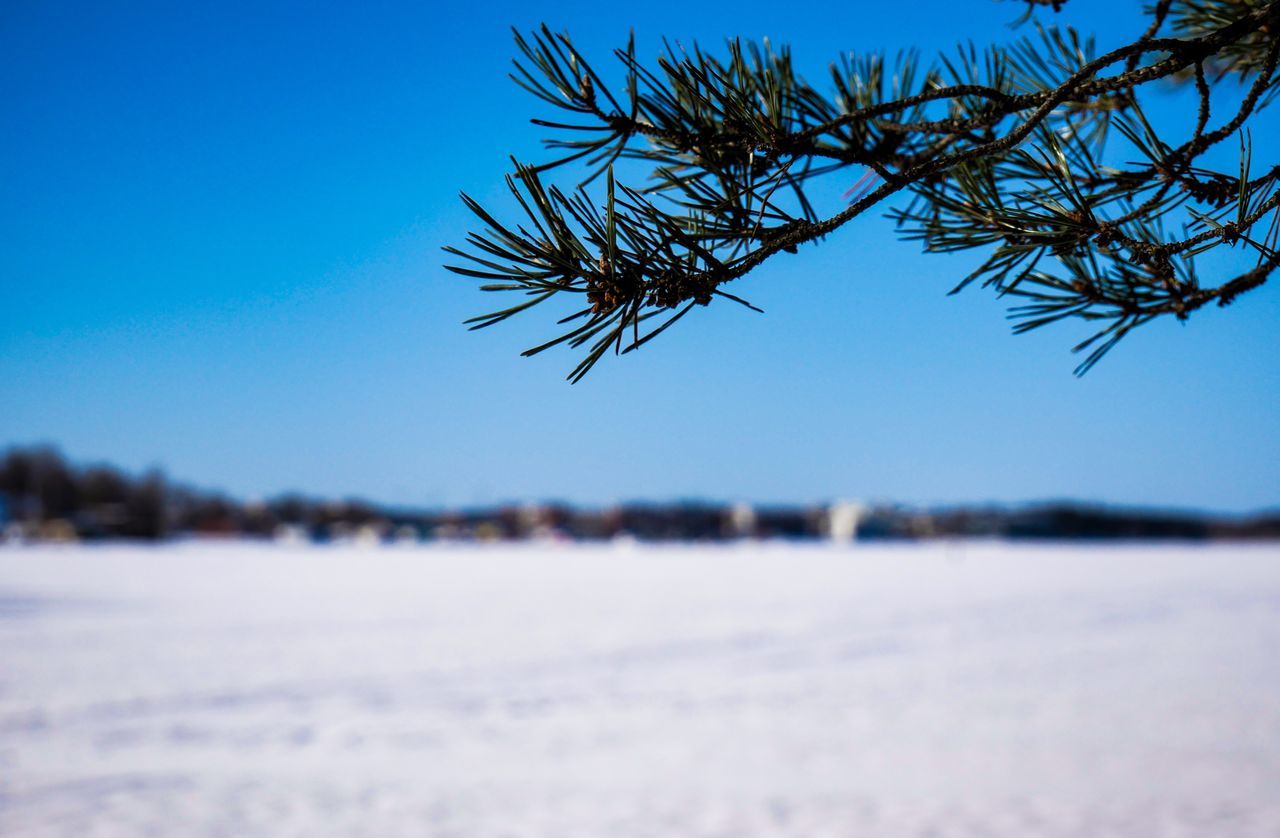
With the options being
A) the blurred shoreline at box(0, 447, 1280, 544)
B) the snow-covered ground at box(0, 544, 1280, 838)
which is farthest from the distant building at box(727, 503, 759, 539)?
the snow-covered ground at box(0, 544, 1280, 838)

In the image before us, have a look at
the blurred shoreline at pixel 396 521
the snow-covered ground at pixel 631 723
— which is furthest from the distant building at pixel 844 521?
the snow-covered ground at pixel 631 723

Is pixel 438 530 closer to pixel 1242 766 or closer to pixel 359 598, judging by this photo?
pixel 359 598

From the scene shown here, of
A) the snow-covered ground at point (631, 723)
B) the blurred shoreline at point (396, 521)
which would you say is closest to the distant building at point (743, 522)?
the blurred shoreline at point (396, 521)

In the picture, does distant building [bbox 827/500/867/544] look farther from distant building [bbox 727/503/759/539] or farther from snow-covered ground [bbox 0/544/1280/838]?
snow-covered ground [bbox 0/544/1280/838]

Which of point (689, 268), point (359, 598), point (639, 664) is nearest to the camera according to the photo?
point (689, 268)

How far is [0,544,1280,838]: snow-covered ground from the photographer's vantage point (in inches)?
208

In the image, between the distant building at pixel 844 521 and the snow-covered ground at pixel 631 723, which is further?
the distant building at pixel 844 521

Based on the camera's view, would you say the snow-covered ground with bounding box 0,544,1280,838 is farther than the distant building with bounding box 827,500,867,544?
No

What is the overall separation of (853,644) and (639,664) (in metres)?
3.28

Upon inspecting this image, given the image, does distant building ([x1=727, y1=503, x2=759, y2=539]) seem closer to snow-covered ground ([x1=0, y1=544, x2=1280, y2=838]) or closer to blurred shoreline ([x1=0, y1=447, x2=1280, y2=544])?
blurred shoreline ([x1=0, y1=447, x2=1280, y2=544])

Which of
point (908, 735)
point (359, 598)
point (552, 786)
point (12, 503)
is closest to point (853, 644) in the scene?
point (908, 735)

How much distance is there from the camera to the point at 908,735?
705cm

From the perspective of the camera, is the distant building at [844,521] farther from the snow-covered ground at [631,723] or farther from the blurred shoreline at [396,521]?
the snow-covered ground at [631,723]

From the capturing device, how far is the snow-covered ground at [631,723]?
528cm
